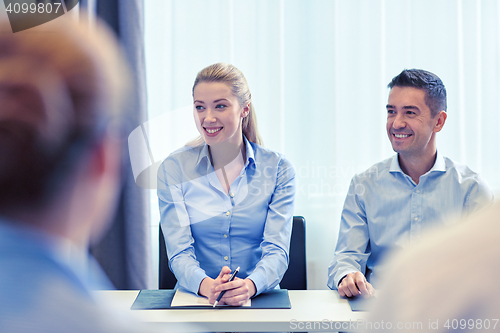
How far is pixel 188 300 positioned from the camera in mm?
1184

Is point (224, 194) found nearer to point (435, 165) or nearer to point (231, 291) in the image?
point (231, 291)

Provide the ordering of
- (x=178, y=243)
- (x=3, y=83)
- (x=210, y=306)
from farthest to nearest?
(x=178, y=243)
(x=210, y=306)
(x=3, y=83)

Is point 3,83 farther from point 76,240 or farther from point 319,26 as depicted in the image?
point 319,26

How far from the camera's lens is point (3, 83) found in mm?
303

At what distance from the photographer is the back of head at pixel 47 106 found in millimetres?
303

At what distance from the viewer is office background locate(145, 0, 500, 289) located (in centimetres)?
204

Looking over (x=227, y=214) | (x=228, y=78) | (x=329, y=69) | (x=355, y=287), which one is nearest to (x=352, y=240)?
(x=355, y=287)

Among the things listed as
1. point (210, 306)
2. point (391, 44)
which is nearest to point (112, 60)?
point (210, 306)

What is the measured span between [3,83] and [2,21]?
0.08m

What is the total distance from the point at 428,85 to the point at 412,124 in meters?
0.16

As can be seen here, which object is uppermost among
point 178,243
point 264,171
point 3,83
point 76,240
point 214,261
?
point 3,83

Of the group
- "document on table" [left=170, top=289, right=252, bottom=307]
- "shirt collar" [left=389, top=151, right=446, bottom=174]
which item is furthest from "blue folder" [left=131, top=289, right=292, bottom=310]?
"shirt collar" [left=389, top=151, right=446, bottom=174]

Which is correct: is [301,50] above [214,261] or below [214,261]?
above

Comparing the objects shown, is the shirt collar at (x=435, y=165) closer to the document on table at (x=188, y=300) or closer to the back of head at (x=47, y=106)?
the document on table at (x=188, y=300)
